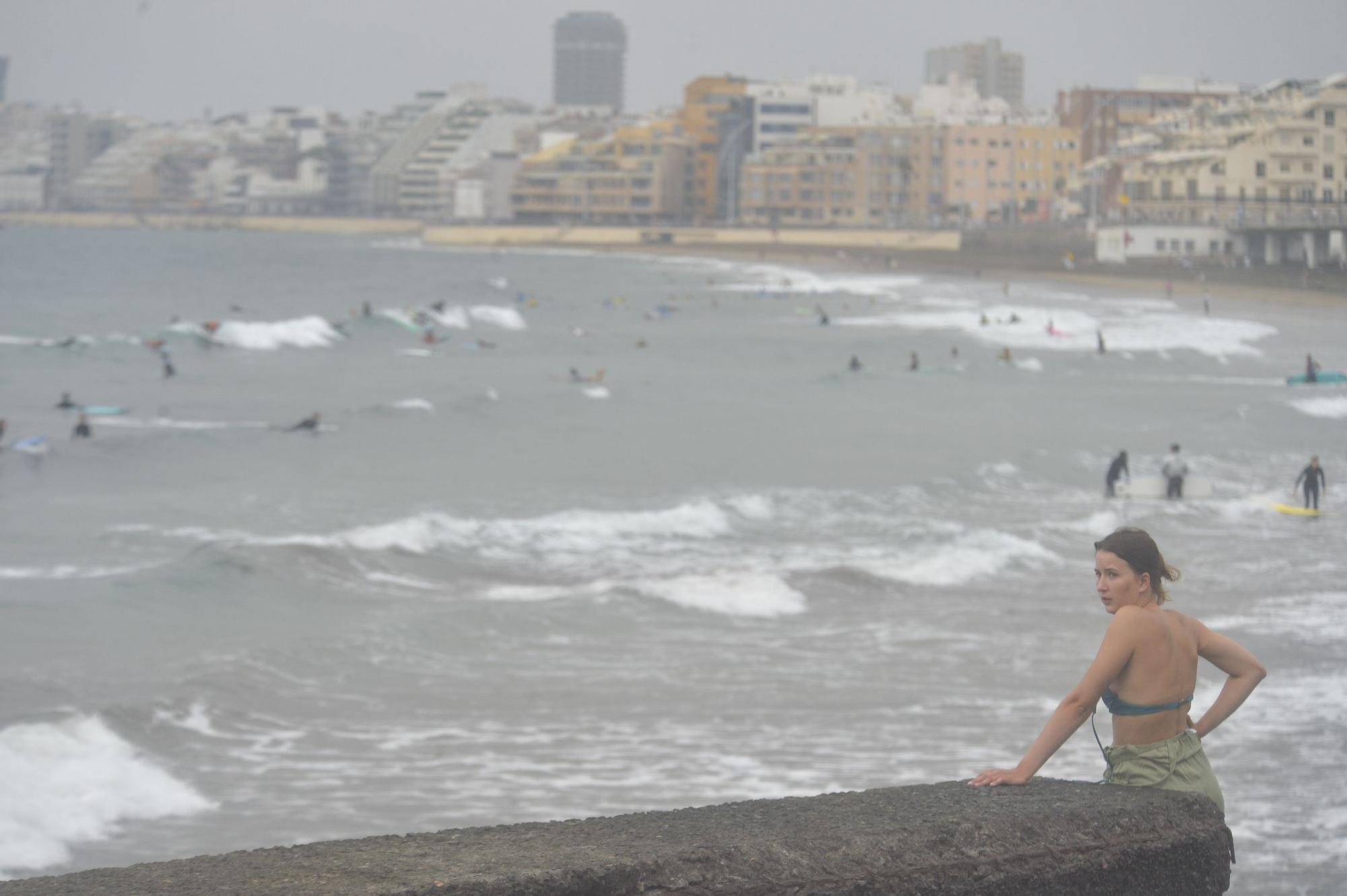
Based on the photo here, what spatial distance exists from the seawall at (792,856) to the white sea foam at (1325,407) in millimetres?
31630

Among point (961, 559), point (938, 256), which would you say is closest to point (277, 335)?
point (961, 559)

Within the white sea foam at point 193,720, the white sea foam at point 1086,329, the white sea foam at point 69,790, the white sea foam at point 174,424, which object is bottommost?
the white sea foam at point 174,424

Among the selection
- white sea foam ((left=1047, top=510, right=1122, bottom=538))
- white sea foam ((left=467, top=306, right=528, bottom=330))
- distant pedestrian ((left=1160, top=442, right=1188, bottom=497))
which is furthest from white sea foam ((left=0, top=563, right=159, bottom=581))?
white sea foam ((left=467, top=306, right=528, bottom=330))

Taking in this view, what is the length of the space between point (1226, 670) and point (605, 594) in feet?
39.0

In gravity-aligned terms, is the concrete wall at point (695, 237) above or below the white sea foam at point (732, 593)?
above

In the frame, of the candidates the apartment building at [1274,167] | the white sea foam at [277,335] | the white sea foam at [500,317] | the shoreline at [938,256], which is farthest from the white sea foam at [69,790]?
the apartment building at [1274,167]

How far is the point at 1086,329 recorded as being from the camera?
194 ft

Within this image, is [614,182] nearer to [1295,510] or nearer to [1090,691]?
[1295,510]

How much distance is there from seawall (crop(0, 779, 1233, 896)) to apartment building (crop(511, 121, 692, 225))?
6094 inches

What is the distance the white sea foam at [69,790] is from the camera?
9.26m

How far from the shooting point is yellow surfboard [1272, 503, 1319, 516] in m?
20.4

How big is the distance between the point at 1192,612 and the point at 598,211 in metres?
147

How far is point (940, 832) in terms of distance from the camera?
3.60 m

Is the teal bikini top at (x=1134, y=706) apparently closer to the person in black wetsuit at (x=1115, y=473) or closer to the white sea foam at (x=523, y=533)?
the white sea foam at (x=523, y=533)
